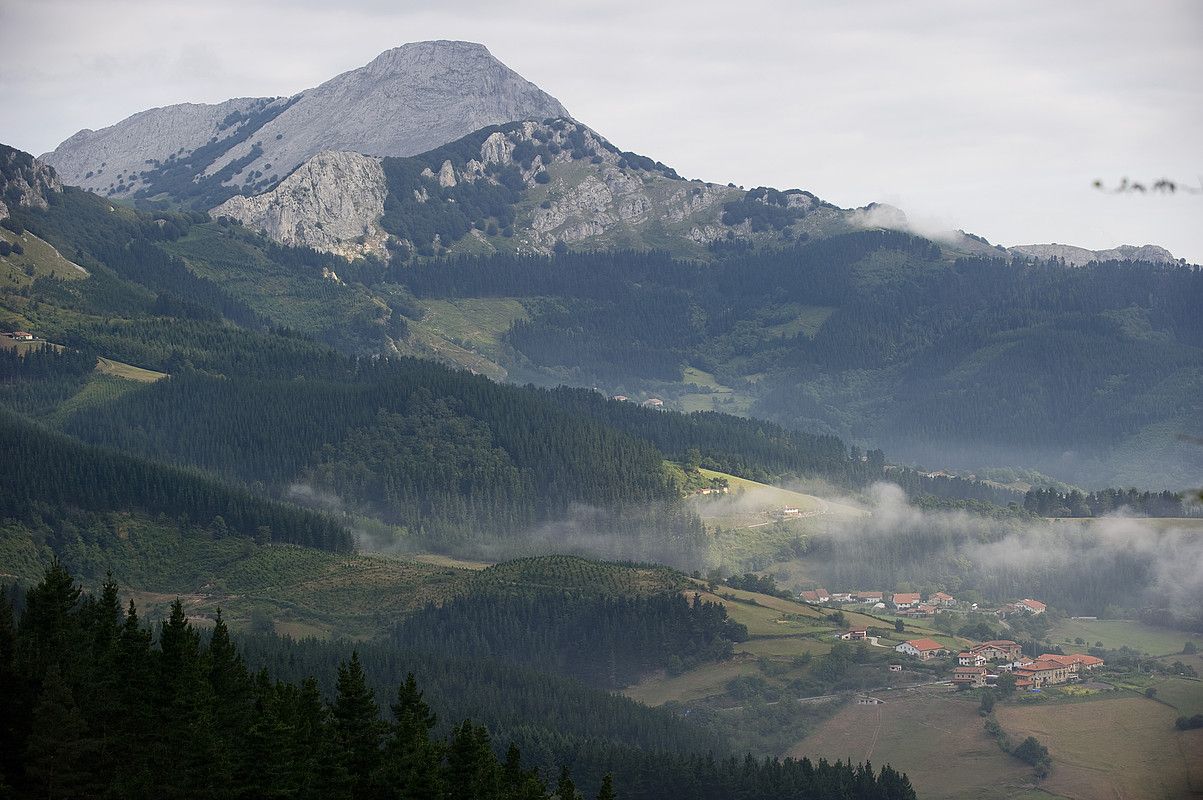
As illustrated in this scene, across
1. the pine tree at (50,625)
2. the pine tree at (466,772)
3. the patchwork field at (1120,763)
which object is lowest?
the patchwork field at (1120,763)

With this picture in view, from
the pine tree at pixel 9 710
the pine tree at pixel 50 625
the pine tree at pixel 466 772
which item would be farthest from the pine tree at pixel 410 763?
the pine tree at pixel 50 625

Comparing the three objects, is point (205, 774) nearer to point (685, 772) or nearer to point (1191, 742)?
point (685, 772)

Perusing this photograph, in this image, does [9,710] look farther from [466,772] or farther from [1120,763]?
[1120,763]

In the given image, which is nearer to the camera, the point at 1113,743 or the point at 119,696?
the point at 119,696

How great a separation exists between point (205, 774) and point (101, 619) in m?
23.0

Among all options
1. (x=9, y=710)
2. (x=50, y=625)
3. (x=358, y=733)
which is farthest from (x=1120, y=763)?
(x=9, y=710)

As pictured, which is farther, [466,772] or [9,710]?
[466,772]

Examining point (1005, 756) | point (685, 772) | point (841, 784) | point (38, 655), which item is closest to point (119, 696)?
→ point (38, 655)

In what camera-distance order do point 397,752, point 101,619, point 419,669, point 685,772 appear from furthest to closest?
point 419,669
point 685,772
point 101,619
point 397,752

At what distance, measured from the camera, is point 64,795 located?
84750 mm

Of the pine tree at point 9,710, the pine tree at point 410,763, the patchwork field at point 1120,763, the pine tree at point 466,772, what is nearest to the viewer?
the pine tree at point 9,710

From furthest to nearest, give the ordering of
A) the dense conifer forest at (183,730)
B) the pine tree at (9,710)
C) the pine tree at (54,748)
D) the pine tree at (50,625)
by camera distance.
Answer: the pine tree at (50,625) < the pine tree at (9,710) < the dense conifer forest at (183,730) < the pine tree at (54,748)

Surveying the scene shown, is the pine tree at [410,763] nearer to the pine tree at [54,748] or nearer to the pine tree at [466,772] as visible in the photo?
the pine tree at [466,772]

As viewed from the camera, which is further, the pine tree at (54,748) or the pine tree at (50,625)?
the pine tree at (50,625)
